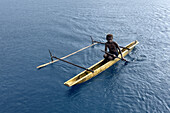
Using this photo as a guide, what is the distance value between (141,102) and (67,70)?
6772mm

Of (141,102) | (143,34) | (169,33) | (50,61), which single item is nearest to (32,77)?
(50,61)

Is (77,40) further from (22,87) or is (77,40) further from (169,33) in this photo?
(169,33)

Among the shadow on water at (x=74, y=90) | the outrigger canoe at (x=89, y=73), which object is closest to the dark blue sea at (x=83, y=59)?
the shadow on water at (x=74, y=90)

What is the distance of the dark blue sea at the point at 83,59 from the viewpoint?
35.6 ft

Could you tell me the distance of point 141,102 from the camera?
34.9 ft

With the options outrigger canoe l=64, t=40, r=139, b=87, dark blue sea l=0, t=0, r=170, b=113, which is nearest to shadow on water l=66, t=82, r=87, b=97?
dark blue sea l=0, t=0, r=170, b=113

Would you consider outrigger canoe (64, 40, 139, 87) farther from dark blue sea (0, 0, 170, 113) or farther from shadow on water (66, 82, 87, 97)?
dark blue sea (0, 0, 170, 113)

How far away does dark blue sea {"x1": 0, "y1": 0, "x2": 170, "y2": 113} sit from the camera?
10836 mm

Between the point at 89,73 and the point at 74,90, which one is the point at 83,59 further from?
the point at 74,90

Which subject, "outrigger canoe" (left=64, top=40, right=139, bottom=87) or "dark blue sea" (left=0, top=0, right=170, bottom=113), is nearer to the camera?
"dark blue sea" (left=0, top=0, right=170, bottom=113)

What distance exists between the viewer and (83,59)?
1575 cm

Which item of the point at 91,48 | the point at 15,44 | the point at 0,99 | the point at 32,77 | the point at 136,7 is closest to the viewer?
the point at 0,99

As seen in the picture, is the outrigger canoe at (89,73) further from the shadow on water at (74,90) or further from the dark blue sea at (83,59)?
the dark blue sea at (83,59)

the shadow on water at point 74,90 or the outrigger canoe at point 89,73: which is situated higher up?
the outrigger canoe at point 89,73
